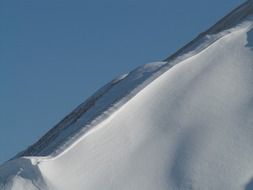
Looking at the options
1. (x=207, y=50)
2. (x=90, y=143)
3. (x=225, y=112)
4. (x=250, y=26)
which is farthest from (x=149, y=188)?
(x=250, y=26)

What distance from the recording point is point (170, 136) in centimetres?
598

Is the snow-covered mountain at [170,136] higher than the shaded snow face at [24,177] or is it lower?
lower

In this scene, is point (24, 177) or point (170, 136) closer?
point (24, 177)

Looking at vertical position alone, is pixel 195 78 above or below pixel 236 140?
above

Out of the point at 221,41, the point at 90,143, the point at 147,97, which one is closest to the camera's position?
the point at 90,143

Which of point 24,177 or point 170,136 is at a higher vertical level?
point 24,177

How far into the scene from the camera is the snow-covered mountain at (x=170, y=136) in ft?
18.3

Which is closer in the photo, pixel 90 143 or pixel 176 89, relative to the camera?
pixel 90 143

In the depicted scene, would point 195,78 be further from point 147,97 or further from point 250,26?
point 250,26

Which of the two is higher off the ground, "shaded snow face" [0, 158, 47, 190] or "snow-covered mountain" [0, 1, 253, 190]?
"shaded snow face" [0, 158, 47, 190]

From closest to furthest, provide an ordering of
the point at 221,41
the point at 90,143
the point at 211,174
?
the point at 211,174 → the point at 90,143 → the point at 221,41

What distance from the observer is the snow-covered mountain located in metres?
5.58

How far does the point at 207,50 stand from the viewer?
683 cm

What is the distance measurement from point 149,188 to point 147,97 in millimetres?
1210
